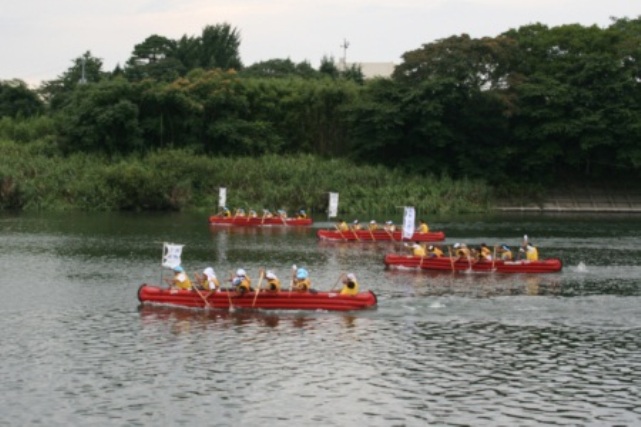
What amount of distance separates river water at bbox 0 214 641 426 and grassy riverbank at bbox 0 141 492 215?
33623 mm

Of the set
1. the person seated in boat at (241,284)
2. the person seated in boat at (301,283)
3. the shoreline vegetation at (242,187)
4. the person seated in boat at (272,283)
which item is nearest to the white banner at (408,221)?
the person seated in boat at (301,283)

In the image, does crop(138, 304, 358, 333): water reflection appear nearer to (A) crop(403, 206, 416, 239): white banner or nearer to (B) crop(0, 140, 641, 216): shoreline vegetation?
(A) crop(403, 206, 416, 239): white banner

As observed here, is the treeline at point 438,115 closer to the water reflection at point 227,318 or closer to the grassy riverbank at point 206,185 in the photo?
the grassy riverbank at point 206,185

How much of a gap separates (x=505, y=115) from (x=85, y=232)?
47.3 meters

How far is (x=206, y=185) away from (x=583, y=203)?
129 ft

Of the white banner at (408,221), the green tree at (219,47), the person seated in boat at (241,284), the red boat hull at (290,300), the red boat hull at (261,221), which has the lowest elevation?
the red boat hull at (290,300)

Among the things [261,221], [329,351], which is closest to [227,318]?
[329,351]

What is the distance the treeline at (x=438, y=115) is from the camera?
9400 cm

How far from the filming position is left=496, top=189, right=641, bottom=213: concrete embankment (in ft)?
312

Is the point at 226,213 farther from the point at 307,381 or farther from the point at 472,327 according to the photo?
the point at 307,381

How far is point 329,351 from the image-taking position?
30.9 meters

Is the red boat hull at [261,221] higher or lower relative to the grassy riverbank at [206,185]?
lower

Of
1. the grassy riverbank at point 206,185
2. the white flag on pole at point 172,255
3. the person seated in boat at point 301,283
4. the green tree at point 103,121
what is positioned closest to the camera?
the person seated in boat at point 301,283

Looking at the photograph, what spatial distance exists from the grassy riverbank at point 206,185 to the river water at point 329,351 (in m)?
33.6
